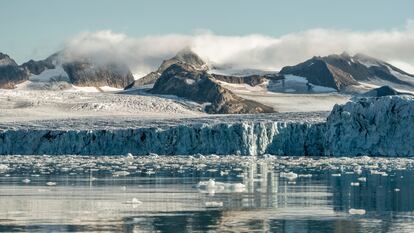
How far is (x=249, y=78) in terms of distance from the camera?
13500cm

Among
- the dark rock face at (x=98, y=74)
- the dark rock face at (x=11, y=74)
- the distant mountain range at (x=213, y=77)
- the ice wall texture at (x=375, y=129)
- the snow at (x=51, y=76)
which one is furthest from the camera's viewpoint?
the dark rock face at (x=98, y=74)

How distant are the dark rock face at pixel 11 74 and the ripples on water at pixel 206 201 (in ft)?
389

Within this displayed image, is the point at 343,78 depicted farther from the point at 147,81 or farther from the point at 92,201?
the point at 92,201

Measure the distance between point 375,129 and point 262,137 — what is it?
6.55 m

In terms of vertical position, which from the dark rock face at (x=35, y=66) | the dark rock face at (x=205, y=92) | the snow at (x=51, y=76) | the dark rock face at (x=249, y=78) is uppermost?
the dark rock face at (x=35, y=66)

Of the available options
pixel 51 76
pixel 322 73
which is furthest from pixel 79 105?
pixel 51 76

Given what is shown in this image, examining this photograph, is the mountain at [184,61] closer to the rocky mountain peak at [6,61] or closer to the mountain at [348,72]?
the mountain at [348,72]

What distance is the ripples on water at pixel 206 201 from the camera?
1365cm

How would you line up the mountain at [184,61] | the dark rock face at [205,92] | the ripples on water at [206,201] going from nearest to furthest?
Answer: the ripples on water at [206,201], the dark rock face at [205,92], the mountain at [184,61]

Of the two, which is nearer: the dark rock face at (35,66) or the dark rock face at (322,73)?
the dark rock face at (322,73)

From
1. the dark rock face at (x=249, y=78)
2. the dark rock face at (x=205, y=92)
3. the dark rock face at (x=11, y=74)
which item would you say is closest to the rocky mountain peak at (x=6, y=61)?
the dark rock face at (x=11, y=74)

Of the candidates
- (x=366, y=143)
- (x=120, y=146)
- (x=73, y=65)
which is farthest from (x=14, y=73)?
(x=366, y=143)

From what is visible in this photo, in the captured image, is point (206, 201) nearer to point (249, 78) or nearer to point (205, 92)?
point (205, 92)

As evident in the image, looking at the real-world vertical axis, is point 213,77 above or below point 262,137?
above
